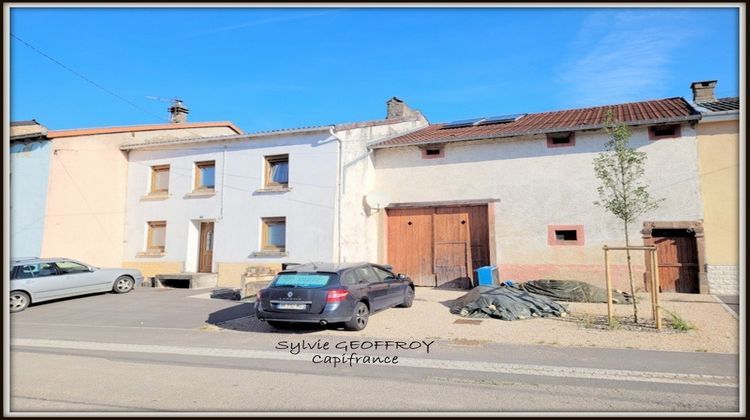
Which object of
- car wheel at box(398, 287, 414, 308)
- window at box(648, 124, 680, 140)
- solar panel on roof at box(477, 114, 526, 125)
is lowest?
car wheel at box(398, 287, 414, 308)

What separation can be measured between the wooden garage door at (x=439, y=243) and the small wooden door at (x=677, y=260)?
5194 millimetres

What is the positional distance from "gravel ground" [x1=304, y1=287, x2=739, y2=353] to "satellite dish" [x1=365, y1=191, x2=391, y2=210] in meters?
5.75

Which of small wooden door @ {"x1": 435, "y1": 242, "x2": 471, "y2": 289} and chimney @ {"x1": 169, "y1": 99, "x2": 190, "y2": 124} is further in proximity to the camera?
chimney @ {"x1": 169, "y1": 99, "x2": 190, "y2": 124}

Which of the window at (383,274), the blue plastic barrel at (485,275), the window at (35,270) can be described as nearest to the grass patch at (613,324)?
the window at (383,274)

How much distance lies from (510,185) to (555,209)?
1645mm

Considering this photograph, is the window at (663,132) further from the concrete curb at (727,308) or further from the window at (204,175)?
the window at (204,175)

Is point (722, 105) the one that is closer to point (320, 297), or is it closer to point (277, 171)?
point (320, 297)

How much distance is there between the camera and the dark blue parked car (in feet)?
26.6

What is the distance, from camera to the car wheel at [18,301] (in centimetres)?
1166

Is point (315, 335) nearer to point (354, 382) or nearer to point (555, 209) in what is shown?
point (354, 382)

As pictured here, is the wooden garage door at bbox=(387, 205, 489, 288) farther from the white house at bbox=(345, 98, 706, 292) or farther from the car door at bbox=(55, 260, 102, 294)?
the car door at bbox=(55, 260, 102, 294)

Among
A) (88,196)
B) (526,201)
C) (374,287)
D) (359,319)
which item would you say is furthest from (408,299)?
(88,196)

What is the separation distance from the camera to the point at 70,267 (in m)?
13.4

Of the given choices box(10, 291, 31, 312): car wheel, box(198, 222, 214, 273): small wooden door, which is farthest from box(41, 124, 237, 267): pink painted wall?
box(10, 291, 31, 312): car wheel
